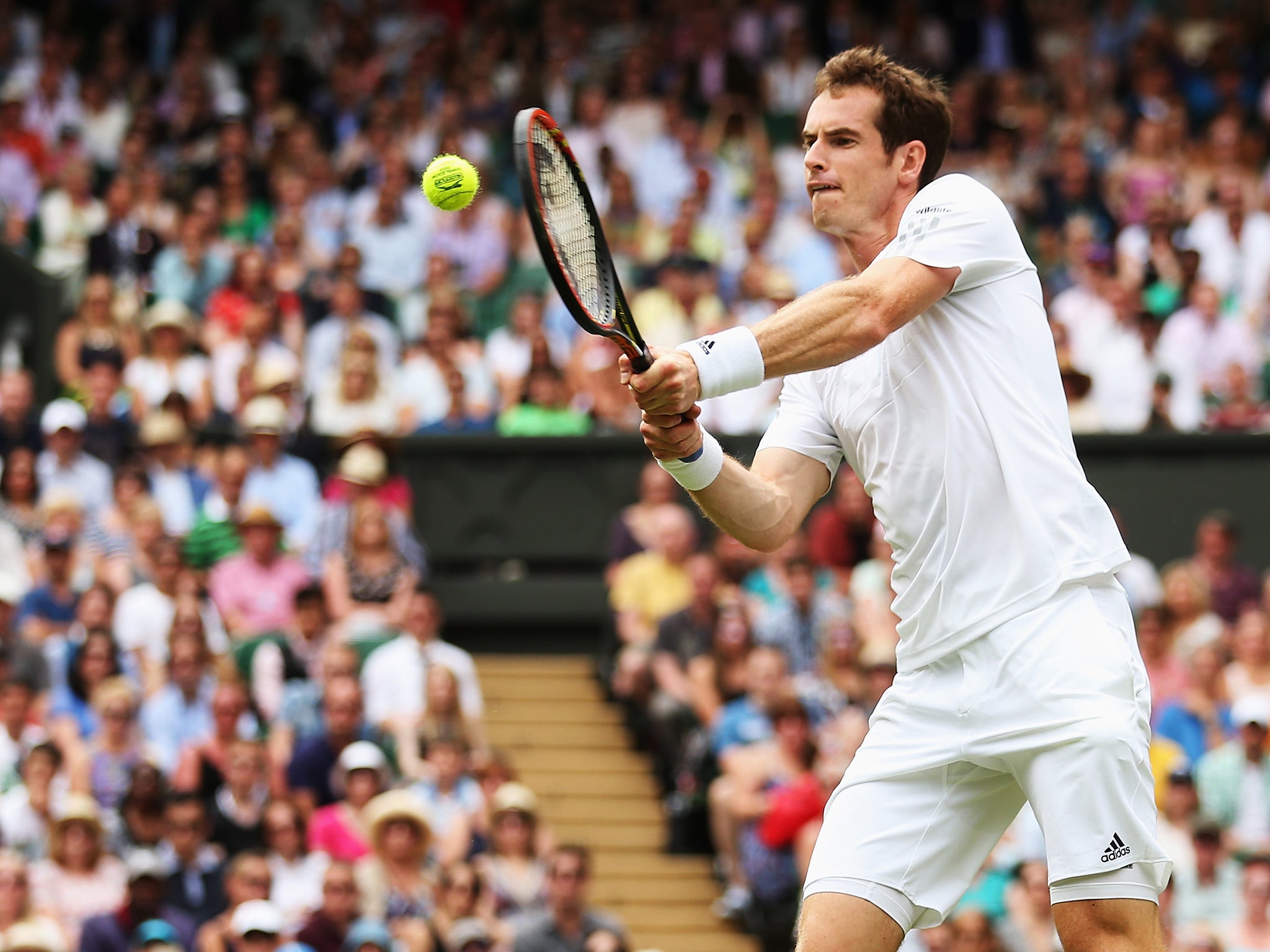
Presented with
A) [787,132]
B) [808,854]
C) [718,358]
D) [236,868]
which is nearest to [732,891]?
[808,854]

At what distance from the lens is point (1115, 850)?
389cm

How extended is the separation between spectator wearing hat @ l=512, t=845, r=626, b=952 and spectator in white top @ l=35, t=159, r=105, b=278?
7.53 m

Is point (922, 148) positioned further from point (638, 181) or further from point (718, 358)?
point (638, 181)

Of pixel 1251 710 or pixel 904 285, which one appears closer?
pixel 904 285

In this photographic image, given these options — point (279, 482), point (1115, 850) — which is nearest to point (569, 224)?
point (1115, 850)

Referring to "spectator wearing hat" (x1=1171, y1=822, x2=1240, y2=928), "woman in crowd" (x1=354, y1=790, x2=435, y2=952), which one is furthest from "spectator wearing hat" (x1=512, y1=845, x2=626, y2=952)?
"spectator wearing hat" (x1=1171, y1=822, x2=1240, y2=928)

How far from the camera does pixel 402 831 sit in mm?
8742

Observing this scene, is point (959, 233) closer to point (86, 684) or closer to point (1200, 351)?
point (86, 684)

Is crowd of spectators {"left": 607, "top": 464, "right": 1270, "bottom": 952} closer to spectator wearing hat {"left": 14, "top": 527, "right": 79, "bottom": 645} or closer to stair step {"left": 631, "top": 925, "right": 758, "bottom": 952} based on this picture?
stair step {"left": 631, "top": 925, "right": 758, "bottom": 952}

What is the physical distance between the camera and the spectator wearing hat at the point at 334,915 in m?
8.27

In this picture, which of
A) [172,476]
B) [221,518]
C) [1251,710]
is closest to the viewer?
[1251,710]

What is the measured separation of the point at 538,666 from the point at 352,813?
316 cm

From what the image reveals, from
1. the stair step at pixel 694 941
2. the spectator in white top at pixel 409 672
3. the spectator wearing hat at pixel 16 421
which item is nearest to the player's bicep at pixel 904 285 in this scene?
the stair step at pixel 694 941

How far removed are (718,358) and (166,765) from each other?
21.4 ft
